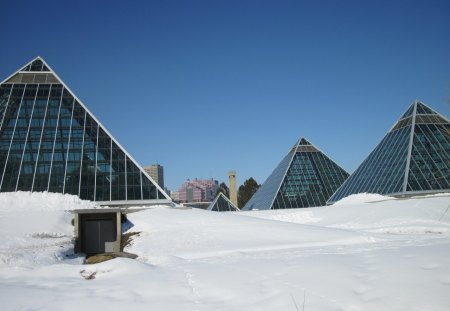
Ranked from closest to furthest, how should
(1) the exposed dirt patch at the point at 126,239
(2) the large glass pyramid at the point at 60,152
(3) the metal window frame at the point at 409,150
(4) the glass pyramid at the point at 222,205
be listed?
(1) the exposed dirt patch at the point at 126,239
(2) the large glass pyramid at the point at 60,152
(3) the metal window frame at the point at 409,150
(4) the glass pyramid at the point at 222,205

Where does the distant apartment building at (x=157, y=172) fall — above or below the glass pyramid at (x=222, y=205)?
above

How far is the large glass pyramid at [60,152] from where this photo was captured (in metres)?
27.6

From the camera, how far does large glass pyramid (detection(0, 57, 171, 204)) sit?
27.6m

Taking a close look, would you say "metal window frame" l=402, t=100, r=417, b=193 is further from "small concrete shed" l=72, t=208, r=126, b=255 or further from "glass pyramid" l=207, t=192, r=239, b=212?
"small concrete shed" l=72, t=208, r=126, b=255

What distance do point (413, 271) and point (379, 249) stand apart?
11.1ft

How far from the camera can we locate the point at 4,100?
32000 millimetres

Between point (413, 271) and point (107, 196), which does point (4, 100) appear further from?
point (413, 271)

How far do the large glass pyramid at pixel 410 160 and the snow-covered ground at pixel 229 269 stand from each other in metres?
14.3

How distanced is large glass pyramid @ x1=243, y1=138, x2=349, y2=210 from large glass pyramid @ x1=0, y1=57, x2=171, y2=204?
20.4 metres

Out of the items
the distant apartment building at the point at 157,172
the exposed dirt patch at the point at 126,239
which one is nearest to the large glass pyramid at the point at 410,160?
the exposed dirt patch at the point at 126,239

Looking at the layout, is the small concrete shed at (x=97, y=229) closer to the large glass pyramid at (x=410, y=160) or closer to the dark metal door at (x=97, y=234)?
the dark metal door at (x=97, y=234)

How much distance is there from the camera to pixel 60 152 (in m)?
29.1

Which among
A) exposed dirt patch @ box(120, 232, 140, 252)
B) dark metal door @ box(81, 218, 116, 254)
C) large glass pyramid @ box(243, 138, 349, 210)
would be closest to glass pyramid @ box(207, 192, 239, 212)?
large glass pyramid @ box(243, 138, 349, 210)

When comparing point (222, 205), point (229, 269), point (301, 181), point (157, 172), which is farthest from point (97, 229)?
point (157, 172)
